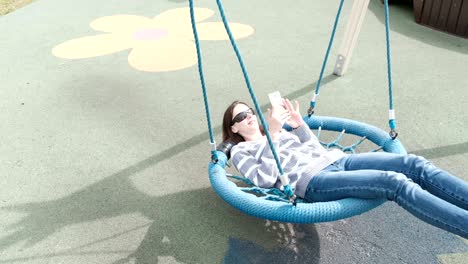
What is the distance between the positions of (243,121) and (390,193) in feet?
2.86

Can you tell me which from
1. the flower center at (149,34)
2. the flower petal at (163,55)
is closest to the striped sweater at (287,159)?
the flower petal at (163,55)

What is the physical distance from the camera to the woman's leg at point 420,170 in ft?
5.80

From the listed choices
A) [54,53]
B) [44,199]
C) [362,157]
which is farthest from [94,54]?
[362,157]

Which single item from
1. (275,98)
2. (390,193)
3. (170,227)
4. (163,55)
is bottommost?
(170,227)

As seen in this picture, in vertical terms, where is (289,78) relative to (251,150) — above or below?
below

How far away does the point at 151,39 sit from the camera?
4.95m

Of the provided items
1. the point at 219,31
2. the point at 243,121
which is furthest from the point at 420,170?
the point at 219,31

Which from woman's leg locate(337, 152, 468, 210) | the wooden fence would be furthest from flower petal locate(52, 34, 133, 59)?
the wooden fence

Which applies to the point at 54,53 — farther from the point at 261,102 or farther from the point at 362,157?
the point at 362,157

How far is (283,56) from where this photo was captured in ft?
14.5

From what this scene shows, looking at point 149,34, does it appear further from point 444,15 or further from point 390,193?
point 390,193

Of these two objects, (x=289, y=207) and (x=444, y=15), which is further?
(x=444, y=15)

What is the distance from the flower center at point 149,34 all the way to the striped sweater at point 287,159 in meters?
3.19

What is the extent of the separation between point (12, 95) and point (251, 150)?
276cm
